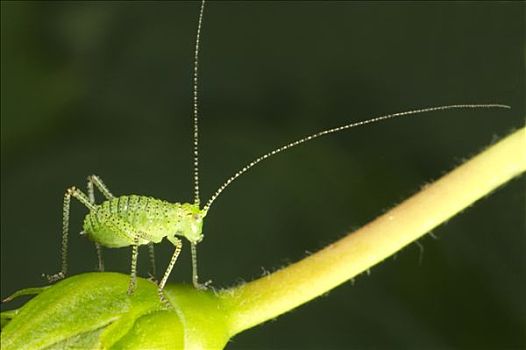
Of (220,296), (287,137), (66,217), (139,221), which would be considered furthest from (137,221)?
(287,137)

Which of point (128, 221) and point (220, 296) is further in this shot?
point (128, 221)

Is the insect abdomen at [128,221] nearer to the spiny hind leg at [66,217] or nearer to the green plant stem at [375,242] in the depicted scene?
the spiny hind leg at [66,217]

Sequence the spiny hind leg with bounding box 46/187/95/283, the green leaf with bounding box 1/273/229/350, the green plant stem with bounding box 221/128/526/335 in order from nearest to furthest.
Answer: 1. the green leaf with bounding box 1/273/229/350
2. the green plant stem with bounding box 221/128/526/335
3. the spiny hind leg with bounding box 46/187/95/283

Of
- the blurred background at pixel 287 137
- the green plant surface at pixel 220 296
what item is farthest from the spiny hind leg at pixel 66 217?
the green plant surface at pixel 220 296

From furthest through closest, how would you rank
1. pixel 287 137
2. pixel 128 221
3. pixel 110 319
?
pixel 287 137, pixel 128 221, pixel 110 319

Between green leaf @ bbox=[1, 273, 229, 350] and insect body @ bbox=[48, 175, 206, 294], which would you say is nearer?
green leaf @ bbox=[1, 273, 229, 350]

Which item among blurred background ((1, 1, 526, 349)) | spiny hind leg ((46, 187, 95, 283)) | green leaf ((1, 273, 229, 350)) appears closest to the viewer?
green leaf ((1, 273, 229, 350))

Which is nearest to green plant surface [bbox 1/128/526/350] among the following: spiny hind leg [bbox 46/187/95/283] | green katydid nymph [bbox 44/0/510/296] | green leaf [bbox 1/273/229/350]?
green leaf [bbox 1/273/229/350]

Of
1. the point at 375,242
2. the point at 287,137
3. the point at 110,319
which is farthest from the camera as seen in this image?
the point at 287,137

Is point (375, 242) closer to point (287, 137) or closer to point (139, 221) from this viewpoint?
point (139, 221)

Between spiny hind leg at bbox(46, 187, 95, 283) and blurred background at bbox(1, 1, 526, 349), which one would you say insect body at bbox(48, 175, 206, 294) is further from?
blurred background at bbox(1, 1, 526, 349)
